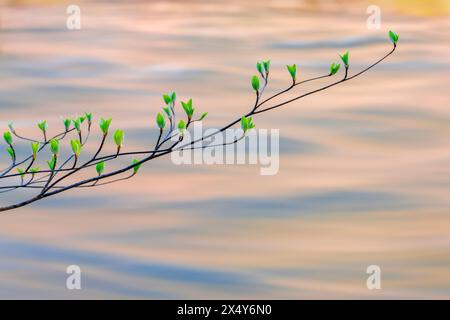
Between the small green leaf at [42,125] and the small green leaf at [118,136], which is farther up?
the small green leaf at [42,125]

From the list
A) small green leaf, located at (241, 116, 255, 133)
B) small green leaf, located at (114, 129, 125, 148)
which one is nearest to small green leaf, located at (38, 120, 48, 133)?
small green leaf, located at (114, 129, 125, 148)

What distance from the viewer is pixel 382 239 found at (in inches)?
291

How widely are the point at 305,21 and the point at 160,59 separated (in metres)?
3.12

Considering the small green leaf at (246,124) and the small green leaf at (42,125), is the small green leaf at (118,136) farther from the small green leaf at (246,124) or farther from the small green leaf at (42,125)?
the small green leaf at (246,124)

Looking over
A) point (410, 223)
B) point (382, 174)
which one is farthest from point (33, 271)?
point (382, 174)

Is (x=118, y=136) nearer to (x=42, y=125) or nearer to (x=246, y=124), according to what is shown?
(x=42, y=125)

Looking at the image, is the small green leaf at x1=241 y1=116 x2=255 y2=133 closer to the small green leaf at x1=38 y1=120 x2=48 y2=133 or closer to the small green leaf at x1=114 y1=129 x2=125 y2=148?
the small green leaf at x1=114 y1=129 x2=125 y2=148

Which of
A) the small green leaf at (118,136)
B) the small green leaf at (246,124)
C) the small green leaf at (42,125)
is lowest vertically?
the small green leaf at (118,136)

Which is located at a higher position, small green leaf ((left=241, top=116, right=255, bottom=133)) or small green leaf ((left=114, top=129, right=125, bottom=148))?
small green leaf ((left=241, top=116, right=255, bottom=133))

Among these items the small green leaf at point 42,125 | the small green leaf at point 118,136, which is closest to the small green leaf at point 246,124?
the small green leaf at point 118,136

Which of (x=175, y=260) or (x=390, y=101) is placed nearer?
(x=175, y=260)

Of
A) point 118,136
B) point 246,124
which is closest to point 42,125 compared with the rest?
point 118,136

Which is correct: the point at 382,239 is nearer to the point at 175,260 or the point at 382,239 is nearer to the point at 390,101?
the point at 175,260

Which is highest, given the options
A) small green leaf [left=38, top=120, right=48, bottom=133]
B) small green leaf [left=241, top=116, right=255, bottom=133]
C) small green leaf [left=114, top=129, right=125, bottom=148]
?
small green leaf [left=38, top=120, right=48, bottom=133]
